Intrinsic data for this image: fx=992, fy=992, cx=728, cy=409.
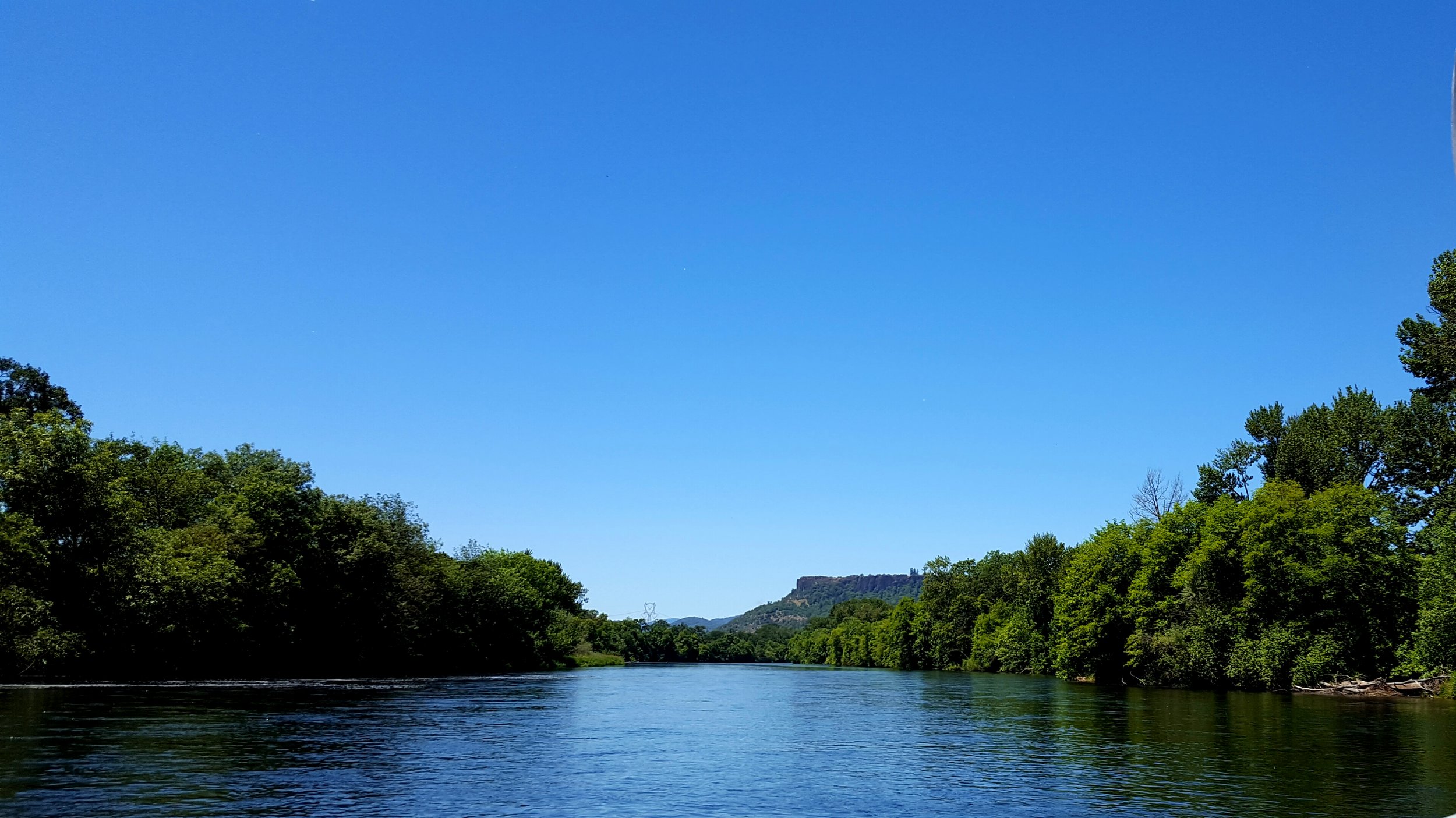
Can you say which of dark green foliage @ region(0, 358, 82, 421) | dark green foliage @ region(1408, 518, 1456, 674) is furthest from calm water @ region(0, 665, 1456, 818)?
dark green foliage @ region(0, 358, 82, 421)

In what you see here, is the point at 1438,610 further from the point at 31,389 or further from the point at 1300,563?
the point at 31,389

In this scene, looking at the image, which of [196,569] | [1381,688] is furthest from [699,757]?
[1381,688]

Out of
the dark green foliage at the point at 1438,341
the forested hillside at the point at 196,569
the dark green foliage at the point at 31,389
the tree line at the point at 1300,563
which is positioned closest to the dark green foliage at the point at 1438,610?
the tree line at the point at 1300,563

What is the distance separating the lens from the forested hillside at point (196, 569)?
5981cm

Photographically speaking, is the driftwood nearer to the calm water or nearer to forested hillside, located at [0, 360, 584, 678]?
the calm water

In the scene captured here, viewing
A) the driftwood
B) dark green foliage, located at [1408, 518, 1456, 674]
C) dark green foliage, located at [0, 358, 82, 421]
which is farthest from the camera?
dark green foliage, located at [0, 358, 82, 421]

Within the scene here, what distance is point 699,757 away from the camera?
32094 mm

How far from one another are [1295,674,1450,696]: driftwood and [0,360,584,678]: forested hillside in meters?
76.3

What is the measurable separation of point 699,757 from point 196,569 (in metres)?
50.1

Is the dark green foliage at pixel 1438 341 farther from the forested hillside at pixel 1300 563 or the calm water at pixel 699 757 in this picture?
the calm water at pixel 699 757

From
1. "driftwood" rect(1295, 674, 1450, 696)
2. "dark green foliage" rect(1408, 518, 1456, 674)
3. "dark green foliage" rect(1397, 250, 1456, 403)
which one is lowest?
"driftwood" rect(1295, 674, 1450, 696)

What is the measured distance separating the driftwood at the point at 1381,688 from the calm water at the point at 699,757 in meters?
7.06

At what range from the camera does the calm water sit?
2186cm

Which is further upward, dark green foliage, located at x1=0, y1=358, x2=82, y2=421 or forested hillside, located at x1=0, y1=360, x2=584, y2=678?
dark green foliage, located at x1=0, y1=358, x2=82, y2=421
